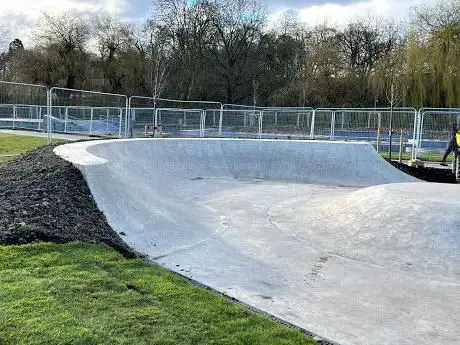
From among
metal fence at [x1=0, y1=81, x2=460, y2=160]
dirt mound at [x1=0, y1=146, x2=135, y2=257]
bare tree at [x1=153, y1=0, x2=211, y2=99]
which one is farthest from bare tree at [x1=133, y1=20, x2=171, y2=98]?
dirt mound at [x1=0, y1=146, x2=135, y2=257]

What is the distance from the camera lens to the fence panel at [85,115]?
2391cm

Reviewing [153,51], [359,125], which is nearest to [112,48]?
[153,51]

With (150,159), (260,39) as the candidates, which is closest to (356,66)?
(260,39)

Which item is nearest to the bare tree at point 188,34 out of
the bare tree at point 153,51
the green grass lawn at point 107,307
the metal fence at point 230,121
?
the bare tree at point 153,51

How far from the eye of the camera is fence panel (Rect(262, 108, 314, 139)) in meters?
24.6

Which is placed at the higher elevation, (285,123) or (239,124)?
(285,123)

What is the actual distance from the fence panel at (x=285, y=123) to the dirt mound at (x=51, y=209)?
17555 millimetres

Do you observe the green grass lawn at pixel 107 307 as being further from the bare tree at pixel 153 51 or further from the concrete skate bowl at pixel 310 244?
the bare tree at pixel 153 51

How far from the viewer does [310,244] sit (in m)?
7.71

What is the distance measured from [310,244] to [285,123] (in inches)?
711

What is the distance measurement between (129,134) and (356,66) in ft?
112

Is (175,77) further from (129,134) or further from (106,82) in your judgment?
(129,134)

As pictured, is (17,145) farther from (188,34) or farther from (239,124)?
(188,34)

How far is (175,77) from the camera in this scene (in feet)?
162
